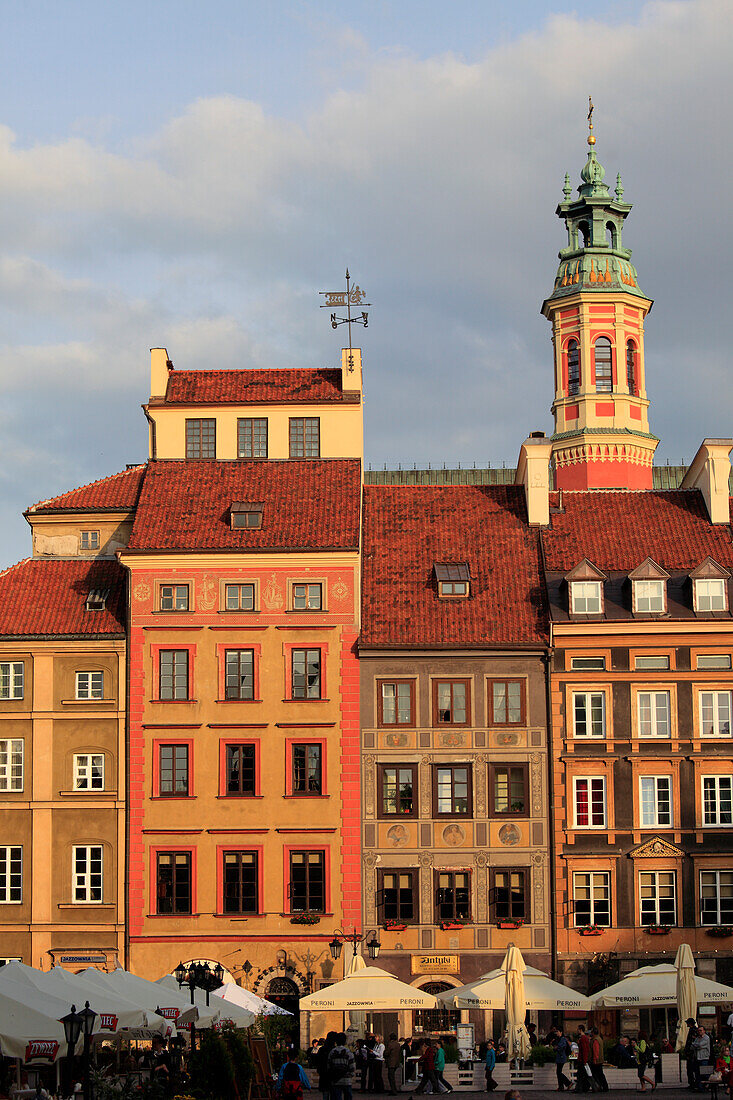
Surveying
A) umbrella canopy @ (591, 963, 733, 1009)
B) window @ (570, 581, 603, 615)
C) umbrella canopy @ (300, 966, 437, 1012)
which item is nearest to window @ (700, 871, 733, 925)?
umbrella canopy @ (591, 963, 733, 1009)

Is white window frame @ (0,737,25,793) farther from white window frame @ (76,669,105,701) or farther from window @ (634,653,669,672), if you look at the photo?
window @ (634,653,669,672)

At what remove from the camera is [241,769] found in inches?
2190

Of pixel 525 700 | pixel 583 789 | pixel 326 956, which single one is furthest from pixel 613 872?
pixel 326 956

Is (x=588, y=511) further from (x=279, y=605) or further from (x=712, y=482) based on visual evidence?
(x=279, y=605)

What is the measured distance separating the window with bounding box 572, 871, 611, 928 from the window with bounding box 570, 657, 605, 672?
22.3ft

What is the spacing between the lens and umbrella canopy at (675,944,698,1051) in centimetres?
4525

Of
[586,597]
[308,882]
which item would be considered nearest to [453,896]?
[308,882]

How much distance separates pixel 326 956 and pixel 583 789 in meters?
10.2

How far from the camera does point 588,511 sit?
61250 mm

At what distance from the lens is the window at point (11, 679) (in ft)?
185

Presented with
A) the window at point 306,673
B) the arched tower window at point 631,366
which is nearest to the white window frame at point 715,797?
the window at point 306,673

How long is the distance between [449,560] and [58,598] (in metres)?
13.9

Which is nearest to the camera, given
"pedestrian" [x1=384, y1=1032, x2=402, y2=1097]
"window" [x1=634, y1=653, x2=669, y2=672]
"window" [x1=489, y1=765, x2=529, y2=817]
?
"pedestrian" [x1=384, y1=1032, x2=402, y2=1097]

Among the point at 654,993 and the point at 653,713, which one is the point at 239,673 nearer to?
the point at 653,713
